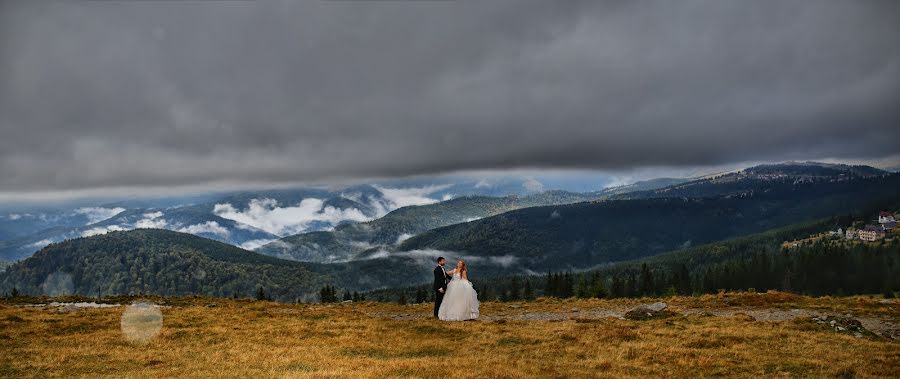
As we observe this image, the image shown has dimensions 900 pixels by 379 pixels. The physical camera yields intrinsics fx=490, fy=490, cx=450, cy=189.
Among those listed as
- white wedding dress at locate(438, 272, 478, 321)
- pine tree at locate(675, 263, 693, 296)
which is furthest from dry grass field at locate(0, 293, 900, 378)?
pine tree at locate(675, 263, 693, 296)

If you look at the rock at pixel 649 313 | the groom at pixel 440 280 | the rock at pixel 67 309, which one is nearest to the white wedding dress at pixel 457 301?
the groom at pixel 440 280

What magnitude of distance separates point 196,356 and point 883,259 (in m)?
240

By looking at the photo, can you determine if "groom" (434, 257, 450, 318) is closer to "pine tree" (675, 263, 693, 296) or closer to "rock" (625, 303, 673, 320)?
"rock" (625, 303, 673, 320)

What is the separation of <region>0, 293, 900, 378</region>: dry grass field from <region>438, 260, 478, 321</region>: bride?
1.77m

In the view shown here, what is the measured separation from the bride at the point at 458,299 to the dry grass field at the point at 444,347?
1767 mm

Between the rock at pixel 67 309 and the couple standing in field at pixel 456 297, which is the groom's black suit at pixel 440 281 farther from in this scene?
the rock at pixel 67 309

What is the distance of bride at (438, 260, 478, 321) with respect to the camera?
32.8 m

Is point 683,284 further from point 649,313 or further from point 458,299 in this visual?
point 458,299

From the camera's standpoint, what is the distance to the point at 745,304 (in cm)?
4194

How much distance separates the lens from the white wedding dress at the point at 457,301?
32844 millimetres

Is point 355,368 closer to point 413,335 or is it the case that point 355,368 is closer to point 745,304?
point 413,335

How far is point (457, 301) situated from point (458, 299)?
0.16 meters

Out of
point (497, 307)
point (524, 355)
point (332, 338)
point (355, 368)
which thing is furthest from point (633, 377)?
point (497, 307)

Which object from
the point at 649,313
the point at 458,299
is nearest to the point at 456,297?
the point at 458,299
